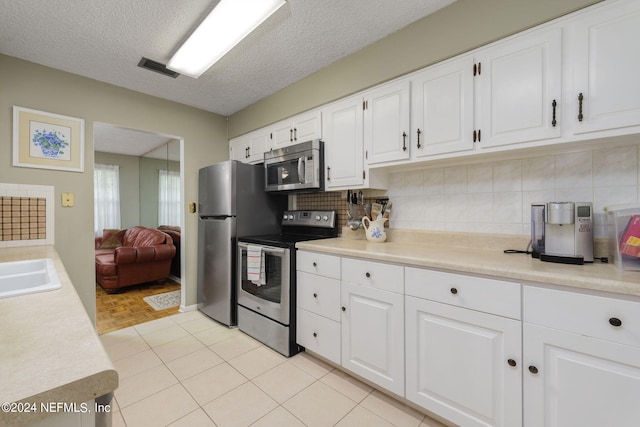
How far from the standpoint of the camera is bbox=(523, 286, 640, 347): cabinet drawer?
97 centimetres

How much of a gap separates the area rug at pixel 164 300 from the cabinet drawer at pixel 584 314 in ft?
11.5

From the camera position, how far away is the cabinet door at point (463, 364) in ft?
3.96

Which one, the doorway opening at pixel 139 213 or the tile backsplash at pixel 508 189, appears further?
the doorway opening at pixel 139 213

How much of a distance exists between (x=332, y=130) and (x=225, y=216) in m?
1.31

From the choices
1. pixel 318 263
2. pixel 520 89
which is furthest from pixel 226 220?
pixel 520 89

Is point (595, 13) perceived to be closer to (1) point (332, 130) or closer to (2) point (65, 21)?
(1) point (332, 130)

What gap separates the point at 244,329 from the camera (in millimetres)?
2537

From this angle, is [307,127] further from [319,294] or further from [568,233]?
[568,233]

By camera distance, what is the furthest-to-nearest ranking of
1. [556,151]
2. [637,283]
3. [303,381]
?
1. [303,381]
2. [556,151]
3. [637,283]

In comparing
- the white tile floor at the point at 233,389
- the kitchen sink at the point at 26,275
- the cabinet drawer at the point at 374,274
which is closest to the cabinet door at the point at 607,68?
the cabinet drawer at the point at 374,274

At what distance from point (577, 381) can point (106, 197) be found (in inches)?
281

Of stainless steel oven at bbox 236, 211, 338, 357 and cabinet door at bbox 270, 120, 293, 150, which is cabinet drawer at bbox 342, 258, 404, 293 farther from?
cabinet door at bbox 270, 120, 293, 150

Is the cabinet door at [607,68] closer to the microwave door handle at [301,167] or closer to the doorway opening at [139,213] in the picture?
the microwave door handle at [301,167]

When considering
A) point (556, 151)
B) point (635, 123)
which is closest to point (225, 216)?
point (556, 151)
